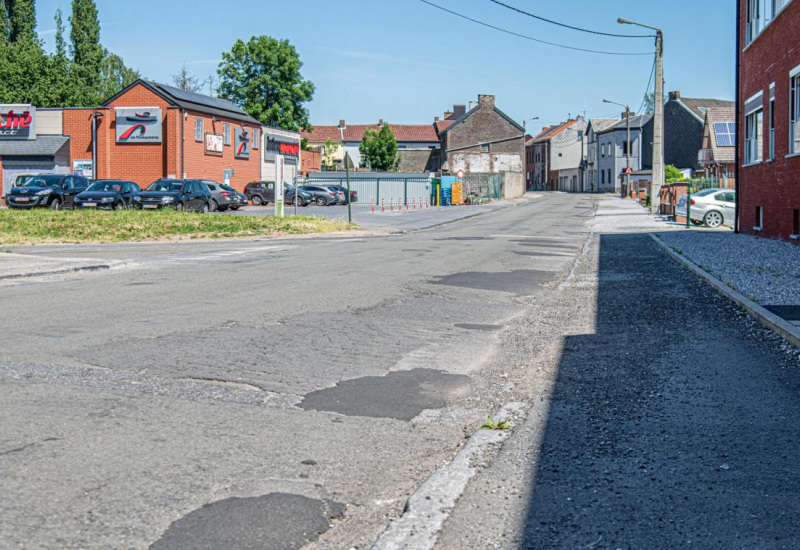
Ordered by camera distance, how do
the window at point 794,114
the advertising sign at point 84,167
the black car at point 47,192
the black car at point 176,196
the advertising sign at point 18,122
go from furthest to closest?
1. the advertising sign at point 18,122
2. the advertising sign at point 84,167
3. the black car at point 176,196
4. the black car at point 47,192
5. the window at point 794,114

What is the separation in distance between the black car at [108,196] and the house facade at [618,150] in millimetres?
70166

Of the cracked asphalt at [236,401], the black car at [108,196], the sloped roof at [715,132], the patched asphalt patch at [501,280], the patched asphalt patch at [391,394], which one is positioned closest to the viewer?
the cracked asphalt at [236,401]

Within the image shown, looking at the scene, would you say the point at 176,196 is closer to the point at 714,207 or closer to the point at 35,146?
the point at 35,146

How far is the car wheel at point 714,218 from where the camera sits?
30.6 meters

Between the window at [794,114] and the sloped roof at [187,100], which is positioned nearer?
the window at [794,114]

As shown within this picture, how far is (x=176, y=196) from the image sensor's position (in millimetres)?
35781

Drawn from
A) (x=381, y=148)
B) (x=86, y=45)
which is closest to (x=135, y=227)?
(x=86, y=45)

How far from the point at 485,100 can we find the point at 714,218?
67.5m

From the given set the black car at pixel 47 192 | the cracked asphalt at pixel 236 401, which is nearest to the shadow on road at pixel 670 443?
the cracked asphalt at pixel 236 401

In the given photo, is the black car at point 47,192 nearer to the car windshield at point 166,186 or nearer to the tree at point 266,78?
the car windshield at point 166,186

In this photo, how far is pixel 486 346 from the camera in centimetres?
838

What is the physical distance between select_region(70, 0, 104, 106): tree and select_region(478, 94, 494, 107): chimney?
4126 centimetres

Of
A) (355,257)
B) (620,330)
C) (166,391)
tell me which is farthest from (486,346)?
(355,257)

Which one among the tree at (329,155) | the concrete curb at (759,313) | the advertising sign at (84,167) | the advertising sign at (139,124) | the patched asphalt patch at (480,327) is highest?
the tree at (329,155)
